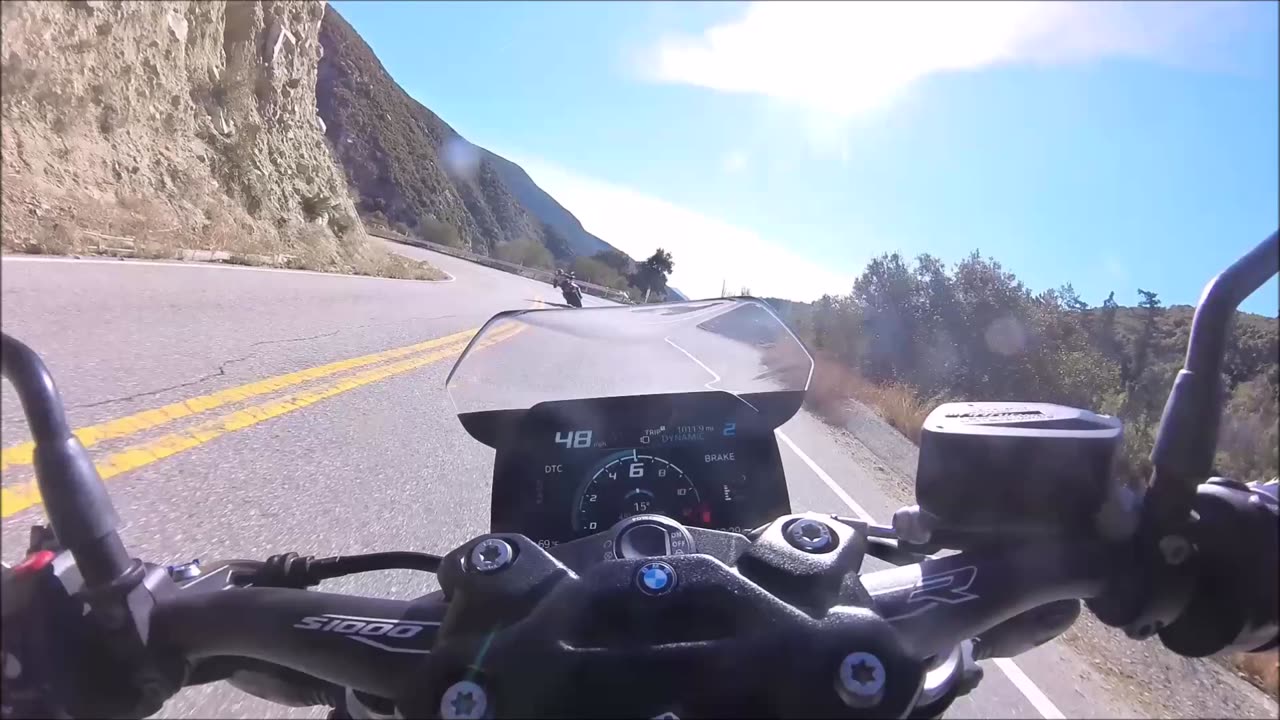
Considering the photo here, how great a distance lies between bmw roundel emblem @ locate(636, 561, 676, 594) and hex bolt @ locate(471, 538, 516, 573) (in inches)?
8.1

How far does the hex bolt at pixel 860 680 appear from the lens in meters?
0.95

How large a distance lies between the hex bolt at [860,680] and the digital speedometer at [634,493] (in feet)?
4.19

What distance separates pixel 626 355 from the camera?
254 centimetres

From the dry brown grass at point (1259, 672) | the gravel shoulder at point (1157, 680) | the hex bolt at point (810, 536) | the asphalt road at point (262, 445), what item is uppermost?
the hex bolt at point (810, 536)

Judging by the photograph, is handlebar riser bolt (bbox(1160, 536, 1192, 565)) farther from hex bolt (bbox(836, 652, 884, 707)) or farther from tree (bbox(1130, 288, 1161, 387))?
tree (bbox(1130, 288, 1161, 387))

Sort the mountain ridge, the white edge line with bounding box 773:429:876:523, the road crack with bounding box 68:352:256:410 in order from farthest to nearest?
1. the white edge line with bounding box 773:429:876:523
2. the road crack with bounding box 68:352:256:410
3. the mountain ridge

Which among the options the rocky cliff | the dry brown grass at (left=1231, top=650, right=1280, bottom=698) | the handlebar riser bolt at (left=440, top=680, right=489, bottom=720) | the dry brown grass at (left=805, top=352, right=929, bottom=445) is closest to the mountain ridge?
the rocky cliff

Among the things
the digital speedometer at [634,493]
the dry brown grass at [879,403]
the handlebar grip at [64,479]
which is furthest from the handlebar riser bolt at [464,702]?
the dry brown grass at [879,403]

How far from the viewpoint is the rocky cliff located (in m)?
1.69

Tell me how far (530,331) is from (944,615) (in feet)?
5.22

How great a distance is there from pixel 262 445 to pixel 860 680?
4.52 metres

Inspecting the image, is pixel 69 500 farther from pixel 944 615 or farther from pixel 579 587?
pixel 944 615

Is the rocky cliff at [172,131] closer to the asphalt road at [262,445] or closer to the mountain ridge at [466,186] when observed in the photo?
the asphalt road at [262,445]

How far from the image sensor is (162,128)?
12.0m
